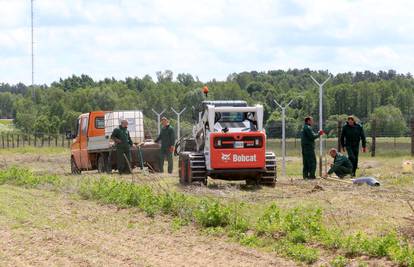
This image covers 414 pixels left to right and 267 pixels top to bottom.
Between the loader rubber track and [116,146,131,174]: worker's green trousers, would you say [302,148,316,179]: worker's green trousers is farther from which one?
[116,146,131,174]: worker's green trousers

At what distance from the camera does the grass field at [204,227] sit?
1065 centimetres

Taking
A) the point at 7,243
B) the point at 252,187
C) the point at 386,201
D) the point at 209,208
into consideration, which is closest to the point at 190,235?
the point at 209,208

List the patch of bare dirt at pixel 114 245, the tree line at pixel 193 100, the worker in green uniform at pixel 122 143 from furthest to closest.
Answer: the tree line at pixel 193 100, the worker in green uniform at pixel 122 143, the patch of bare dirt at pixel 114 245

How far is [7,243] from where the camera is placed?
12.1 metres

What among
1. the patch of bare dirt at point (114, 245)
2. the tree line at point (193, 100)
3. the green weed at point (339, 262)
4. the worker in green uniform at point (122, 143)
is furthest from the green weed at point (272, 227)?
the tree line at point (193, 100)

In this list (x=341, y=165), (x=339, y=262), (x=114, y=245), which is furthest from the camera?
(x=341, y=165)

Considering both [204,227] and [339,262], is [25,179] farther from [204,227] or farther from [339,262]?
[339,262]

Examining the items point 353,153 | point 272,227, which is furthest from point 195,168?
point 272,227

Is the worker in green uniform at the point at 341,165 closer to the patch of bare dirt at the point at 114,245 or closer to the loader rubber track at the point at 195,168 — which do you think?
Result: the loader rubber track at the point at 195,168

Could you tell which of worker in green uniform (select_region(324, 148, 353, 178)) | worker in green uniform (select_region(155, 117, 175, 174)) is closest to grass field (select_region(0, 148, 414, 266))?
worker in green uniform (select_region(324, 148, 353, 178))

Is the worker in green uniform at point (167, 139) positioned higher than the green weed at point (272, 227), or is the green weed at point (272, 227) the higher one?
the worker in green uniform at point (167, 139)

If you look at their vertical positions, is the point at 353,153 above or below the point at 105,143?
below

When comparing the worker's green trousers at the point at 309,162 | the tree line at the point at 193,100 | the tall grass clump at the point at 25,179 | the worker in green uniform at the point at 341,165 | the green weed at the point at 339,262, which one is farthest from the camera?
the tree line at the point at 193,100

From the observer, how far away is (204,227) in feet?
43.8
